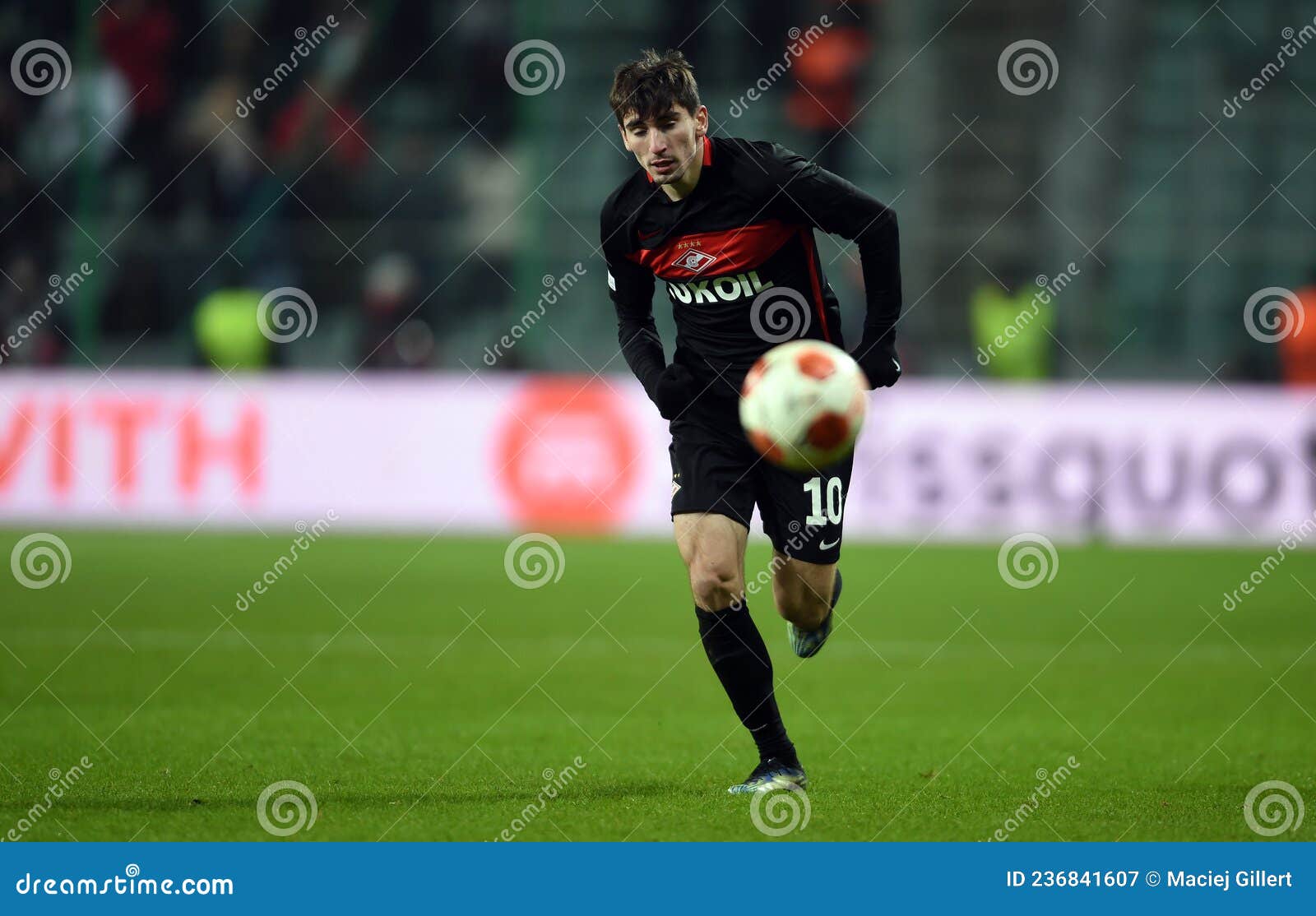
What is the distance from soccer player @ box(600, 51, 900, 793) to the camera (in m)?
5.62

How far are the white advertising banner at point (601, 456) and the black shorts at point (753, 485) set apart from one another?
9.07 m

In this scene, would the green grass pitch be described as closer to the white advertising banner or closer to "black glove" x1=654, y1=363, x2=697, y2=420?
the white advertising banner

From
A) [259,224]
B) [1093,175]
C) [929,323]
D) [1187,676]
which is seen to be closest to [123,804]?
[1187,676]

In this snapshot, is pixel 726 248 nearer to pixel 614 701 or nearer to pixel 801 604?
pixel 801 604

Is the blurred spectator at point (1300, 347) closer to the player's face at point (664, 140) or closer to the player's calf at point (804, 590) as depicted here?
the player's calf at point (804, 590)

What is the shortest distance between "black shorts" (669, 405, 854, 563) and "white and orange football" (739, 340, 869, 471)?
1.20 ft

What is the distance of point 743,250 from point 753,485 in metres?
0.81

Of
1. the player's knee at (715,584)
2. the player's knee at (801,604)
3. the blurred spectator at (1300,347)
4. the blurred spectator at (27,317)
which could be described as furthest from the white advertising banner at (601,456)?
the player's knee at (715,584)

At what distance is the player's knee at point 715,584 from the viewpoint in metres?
5.54

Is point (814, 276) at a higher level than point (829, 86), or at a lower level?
higher

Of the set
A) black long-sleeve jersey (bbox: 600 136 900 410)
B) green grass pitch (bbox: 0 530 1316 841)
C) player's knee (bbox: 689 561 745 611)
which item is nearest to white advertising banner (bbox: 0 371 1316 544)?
green grass pitch (bbox: 0 530 1316 841)

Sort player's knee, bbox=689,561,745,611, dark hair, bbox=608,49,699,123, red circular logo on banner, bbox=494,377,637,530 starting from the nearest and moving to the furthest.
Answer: dark hair, bbox=608,49,699,123 → player's knee, bbox=689,561,745,611 → red circular logo on banner, bbox=494,377,637,530

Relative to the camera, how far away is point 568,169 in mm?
20562

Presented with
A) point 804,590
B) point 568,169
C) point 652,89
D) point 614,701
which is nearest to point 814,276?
point 652,89
